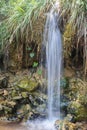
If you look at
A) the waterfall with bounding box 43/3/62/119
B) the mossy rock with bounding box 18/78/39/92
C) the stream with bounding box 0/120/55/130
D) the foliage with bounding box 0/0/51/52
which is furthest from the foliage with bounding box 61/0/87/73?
the stream with bounding box 0/120/55/130

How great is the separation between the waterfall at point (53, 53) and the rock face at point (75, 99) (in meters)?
0.16

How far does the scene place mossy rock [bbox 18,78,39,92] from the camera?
4305mm

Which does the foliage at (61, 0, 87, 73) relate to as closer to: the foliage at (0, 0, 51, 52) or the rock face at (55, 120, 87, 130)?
the foliage at (0, 0, 51, 52)

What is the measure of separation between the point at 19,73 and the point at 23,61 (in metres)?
0.25

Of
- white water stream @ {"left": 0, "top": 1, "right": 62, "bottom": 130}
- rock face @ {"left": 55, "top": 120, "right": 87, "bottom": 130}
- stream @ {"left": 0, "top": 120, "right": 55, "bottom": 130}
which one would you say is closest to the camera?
rock face @ {"left": 55, "top": 120, "right": 87, "bottom": 130}

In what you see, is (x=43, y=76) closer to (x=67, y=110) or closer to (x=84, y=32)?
(x=67, y=110)

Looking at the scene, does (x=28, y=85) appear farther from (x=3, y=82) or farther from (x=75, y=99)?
(x=75, y=99)

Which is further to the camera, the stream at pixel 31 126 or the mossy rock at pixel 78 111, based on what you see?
the mossy rock at pixel 78 111

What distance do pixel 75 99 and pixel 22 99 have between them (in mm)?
923

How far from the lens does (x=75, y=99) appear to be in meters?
4.11

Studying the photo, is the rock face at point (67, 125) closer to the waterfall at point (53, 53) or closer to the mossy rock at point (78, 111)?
the mossy rock at point (78, 111)

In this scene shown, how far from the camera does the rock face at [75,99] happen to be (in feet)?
12.8

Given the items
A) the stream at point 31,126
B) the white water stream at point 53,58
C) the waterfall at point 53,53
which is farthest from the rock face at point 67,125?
the waterfall at point 53,53

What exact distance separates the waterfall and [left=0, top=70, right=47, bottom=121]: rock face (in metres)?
0.20
